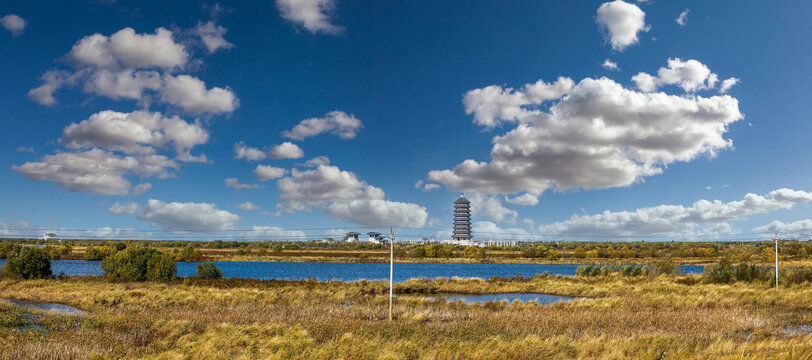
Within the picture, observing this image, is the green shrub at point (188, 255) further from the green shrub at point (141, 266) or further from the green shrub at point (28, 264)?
the green shrub at point (141, 266)

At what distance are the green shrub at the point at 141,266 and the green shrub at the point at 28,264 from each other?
5.71 metres

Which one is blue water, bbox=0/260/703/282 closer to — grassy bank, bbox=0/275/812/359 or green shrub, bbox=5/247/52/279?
green shrub, bbox=5/247/52/279

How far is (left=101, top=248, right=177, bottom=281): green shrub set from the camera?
161 feet

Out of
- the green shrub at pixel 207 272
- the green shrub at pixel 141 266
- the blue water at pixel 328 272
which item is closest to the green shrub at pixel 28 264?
the green shrub at pixel 141 266

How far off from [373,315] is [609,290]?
2831 cm

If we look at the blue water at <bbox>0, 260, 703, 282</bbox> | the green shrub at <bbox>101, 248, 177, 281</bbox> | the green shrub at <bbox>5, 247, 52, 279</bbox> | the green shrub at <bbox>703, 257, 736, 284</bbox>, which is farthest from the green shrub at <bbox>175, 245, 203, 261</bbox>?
the green shrub at <bbox>703, 257, 736, 284</bbox>

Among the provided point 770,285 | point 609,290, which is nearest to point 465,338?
point 609,290

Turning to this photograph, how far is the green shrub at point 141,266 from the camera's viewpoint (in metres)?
49.1

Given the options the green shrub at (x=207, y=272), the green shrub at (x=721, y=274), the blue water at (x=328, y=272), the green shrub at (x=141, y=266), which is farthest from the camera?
the blue water at (x=328, y=272)

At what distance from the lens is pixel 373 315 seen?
27.4m

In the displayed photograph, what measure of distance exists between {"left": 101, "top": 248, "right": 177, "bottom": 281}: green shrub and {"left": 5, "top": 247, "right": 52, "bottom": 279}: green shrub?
→ 5.71m

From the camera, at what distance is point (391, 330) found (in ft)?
67.9

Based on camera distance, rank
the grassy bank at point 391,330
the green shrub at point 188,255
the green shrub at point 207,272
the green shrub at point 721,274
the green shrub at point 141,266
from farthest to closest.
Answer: the green shrub at point 188,255, the green shrub at point 207,272, the green shrub at point 721,274, the green shrub at point 141,266, the grassy bank at point 391,330

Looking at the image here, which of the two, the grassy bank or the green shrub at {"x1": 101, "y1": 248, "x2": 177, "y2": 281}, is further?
the green shrub at {"x1": 101, "y1": 248, "x2": 177, "y2": 281}
